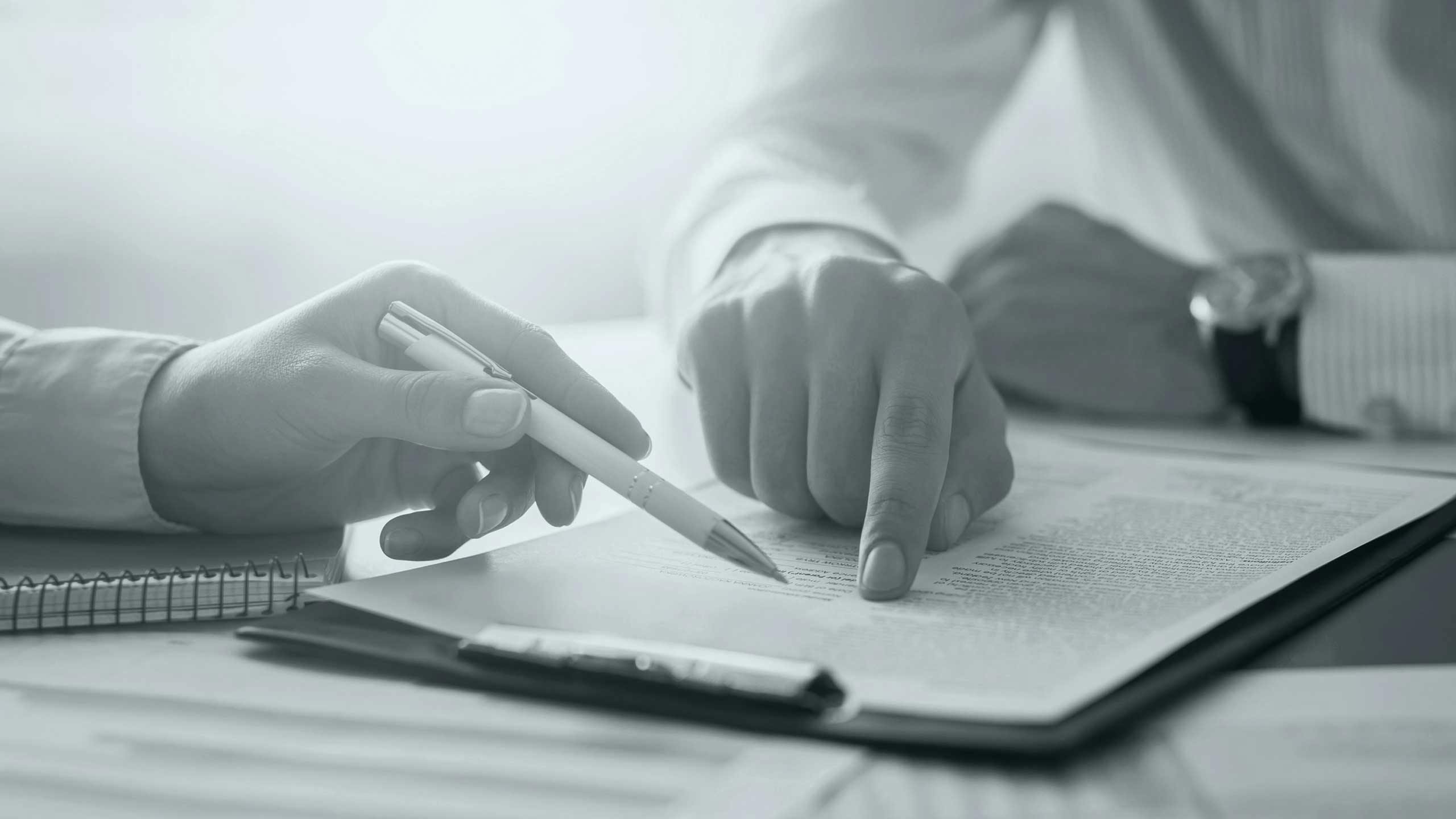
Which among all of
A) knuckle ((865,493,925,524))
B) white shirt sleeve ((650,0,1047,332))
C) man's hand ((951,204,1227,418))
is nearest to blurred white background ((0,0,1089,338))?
white shirt sleeve ((650,0,1047,332))

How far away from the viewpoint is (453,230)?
150 cm

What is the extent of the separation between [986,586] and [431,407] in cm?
25

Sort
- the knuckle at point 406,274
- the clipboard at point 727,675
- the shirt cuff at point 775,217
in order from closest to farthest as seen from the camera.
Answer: the clipboard at point 727,675, the knuckle at point 406,274, the shirt cuff at point 775,217

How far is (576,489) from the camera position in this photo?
1.86ft

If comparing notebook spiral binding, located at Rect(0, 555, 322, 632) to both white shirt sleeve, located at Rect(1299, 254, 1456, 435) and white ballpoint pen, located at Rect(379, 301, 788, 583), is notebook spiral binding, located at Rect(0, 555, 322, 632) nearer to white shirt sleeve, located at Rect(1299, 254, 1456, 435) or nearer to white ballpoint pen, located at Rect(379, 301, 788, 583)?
white ballpoint pen, located at Rect(379, 301, 788, 583)

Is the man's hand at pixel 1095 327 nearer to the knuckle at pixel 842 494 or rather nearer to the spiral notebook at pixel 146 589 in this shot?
the knuckle at pixel 842 494

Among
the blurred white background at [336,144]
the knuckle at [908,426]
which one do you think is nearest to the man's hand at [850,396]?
the knuckle at [908,426]

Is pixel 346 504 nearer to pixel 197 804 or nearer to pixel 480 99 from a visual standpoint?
pixel 197 804

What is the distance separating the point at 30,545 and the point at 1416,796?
1.85 ft

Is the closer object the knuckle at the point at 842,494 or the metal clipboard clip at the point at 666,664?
the metal clipboard clip at the point at 666,664

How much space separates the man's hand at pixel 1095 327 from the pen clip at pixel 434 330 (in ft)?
1.62

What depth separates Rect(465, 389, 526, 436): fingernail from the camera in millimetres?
482

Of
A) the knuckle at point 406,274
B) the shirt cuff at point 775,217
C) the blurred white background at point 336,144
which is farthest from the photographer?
the blurred white background at point 336,144

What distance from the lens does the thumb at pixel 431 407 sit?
48 cm
